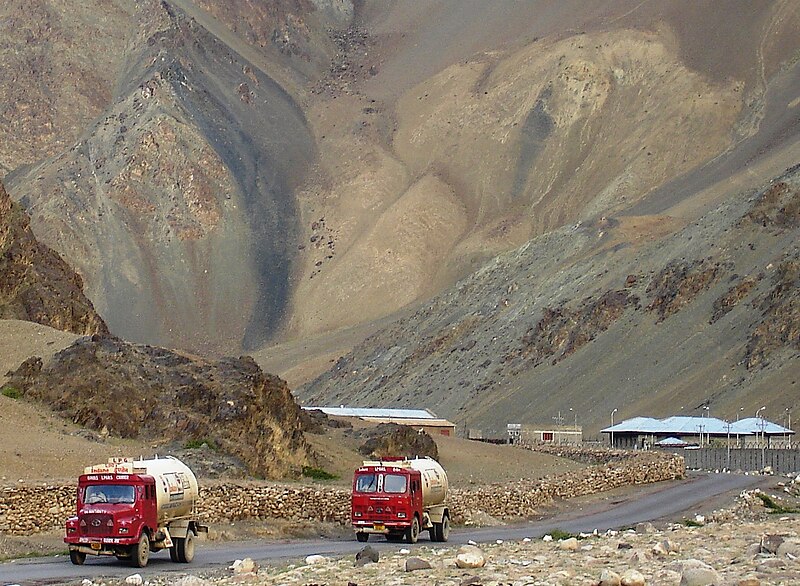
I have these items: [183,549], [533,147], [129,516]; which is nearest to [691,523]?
[183,549]

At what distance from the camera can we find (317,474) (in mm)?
45125

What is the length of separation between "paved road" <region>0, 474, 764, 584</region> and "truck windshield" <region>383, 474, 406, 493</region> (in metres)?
1.19

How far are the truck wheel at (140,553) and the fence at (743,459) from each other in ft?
156

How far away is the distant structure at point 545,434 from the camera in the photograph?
86.1 metres

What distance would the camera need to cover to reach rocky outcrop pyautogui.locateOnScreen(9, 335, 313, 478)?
1640 inches

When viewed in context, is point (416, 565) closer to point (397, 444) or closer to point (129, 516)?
point (129, 516)

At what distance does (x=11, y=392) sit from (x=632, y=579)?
97.3 ft

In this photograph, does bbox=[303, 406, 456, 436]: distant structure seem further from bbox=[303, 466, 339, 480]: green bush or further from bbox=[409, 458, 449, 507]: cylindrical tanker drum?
bbox=[409, 458, 449, 507]: cylindrical tanker drum

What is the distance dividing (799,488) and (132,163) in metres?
131

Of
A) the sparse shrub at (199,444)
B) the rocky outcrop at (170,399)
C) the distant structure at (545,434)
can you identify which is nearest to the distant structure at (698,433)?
the distant structure at (545,434)

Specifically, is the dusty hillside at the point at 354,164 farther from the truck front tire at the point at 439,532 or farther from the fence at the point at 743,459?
the truck front tire at the point at 439,532

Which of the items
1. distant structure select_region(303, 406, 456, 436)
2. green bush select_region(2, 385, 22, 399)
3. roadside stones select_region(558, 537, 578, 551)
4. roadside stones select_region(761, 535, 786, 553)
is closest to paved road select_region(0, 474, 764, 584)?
roadside stones select_region(558, 537, 578, 551)

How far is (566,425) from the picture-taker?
319ft

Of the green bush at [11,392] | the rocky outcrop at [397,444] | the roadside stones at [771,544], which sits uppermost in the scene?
the green bush at [11,392]
